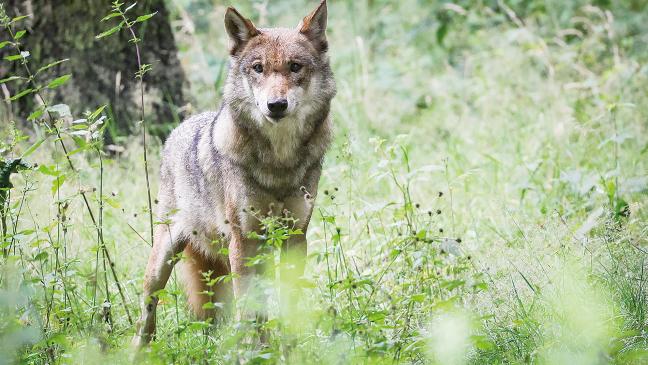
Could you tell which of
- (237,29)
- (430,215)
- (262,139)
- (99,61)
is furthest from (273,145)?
(99,61)

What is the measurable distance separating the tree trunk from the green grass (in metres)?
0.30

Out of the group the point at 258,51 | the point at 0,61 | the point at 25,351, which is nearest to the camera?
the point at 25,351

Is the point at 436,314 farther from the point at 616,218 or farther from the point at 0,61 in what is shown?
the point at 0,61

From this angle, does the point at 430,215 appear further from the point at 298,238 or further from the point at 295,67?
the point at 295,67

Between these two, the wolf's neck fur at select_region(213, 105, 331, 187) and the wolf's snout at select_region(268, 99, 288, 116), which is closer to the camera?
the wolf's snout at select_region(268, 99, 288, 116)

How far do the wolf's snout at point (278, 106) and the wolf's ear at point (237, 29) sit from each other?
551 mm

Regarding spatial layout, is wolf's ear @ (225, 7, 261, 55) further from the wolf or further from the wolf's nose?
the wolf's nose

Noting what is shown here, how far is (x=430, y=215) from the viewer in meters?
3.54

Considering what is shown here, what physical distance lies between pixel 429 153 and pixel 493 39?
99.9 inches

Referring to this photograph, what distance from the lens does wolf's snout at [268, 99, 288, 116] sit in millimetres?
3691

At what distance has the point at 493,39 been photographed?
346 inches

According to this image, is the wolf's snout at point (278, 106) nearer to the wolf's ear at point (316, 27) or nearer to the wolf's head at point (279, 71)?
the wolf's head at point (279, 71)

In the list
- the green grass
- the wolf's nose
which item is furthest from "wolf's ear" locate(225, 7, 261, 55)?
the green grass

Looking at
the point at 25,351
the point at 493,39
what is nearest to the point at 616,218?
the point at 25,351
